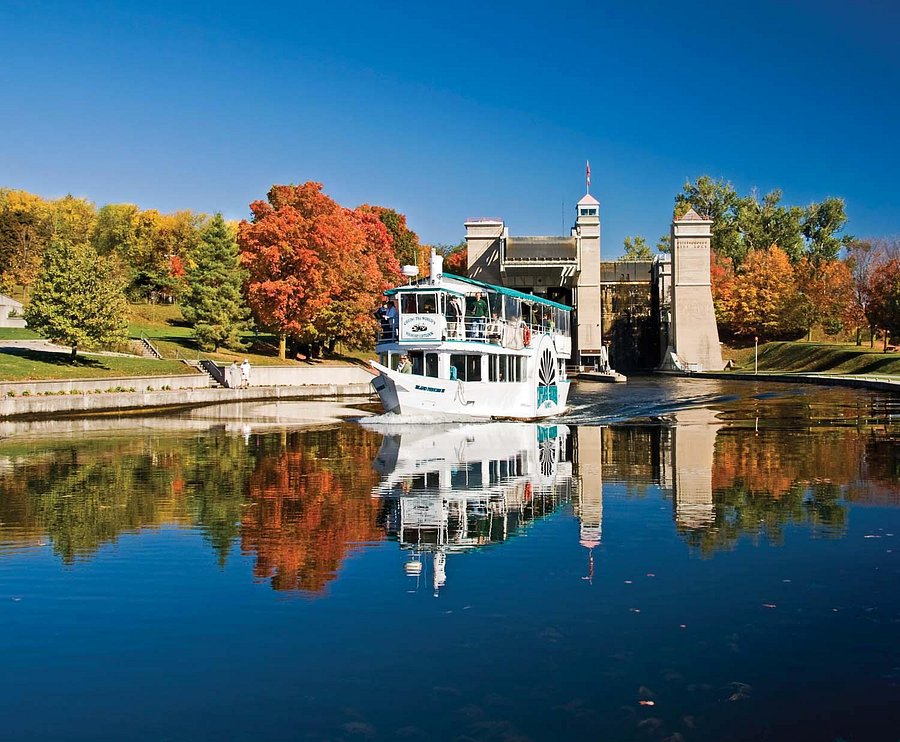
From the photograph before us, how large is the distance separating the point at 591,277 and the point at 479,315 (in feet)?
173

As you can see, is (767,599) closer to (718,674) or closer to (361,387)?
(718,674)

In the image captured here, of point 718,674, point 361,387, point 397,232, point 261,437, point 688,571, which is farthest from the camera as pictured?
point 397,232

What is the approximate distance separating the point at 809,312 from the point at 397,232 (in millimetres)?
49608

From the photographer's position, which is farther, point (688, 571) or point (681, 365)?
point (681, 365)

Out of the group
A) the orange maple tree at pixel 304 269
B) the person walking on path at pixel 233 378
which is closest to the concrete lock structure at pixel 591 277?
the orange maple tree at pixel 304 269

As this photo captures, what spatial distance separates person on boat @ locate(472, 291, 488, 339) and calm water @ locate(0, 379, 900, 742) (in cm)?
1505

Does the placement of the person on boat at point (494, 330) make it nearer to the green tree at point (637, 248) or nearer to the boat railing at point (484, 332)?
the boat railing at point (484, 332)

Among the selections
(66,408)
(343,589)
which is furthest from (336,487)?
(66,408)

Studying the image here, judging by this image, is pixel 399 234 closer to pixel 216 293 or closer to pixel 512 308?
pixel 216 293

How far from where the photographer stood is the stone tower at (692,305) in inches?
3487

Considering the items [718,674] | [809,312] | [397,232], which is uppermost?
[397,232]

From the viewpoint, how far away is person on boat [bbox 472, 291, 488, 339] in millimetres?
35781

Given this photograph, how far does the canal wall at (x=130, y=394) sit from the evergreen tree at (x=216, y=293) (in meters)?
8.44

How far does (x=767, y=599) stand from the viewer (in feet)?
32.2
